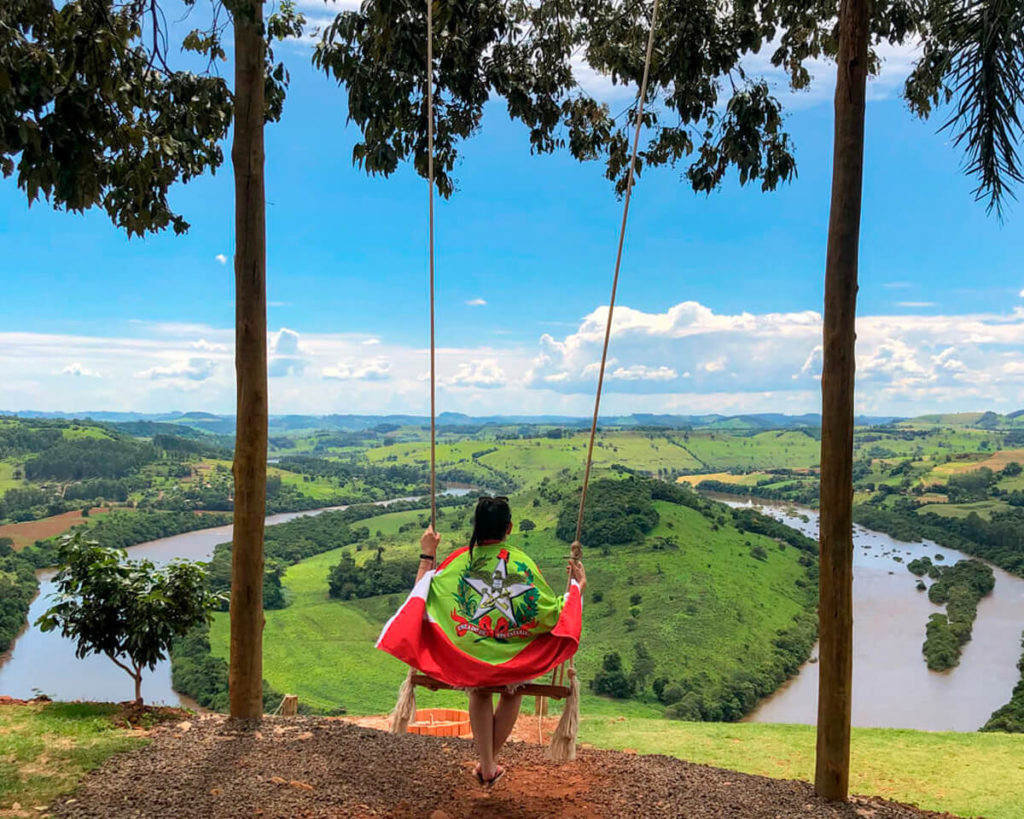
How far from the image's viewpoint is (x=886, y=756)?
794cm

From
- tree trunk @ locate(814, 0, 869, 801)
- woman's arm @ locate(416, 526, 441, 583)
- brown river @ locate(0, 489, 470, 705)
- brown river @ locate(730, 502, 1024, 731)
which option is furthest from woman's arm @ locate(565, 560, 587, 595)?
brown river @ locate(730, 502, 1024, 731)

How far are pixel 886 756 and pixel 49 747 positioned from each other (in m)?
7.72

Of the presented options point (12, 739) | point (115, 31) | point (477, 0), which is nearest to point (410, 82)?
point (477, 0)

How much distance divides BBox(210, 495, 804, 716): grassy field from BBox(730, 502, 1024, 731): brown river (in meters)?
4.30

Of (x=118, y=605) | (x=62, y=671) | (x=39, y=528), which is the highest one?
(x=118, y=605)

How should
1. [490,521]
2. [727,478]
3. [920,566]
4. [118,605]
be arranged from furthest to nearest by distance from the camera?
[727,478] < [920,566] < [118,605] < [490,521]

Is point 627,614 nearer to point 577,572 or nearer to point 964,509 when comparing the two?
point 964,509

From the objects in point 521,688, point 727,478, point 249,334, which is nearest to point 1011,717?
point 521,688

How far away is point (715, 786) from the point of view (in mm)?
3945

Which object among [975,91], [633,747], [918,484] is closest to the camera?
[975,91]

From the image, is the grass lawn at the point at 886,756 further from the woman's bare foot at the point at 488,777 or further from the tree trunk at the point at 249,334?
the tree trunk at the point at 249,334

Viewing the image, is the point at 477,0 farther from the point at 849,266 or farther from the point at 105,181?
the point at 849,266

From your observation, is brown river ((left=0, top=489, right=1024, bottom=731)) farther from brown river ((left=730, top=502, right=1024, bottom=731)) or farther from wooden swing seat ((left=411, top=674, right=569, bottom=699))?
wooden swing seat ((left=411, top=674, right=569, bottom=699))

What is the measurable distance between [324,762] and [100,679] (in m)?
48.9
